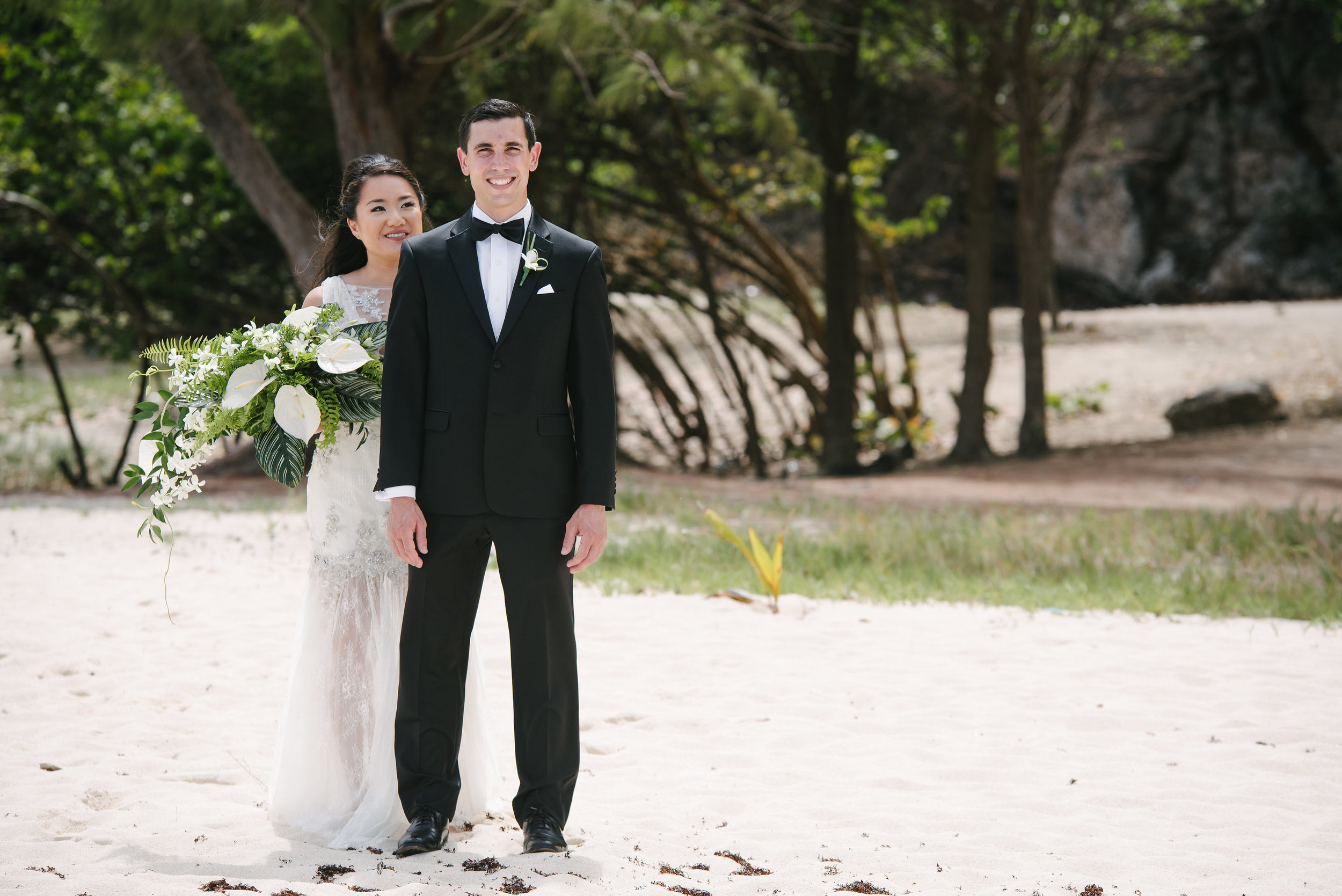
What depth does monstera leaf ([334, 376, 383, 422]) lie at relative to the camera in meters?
2.77

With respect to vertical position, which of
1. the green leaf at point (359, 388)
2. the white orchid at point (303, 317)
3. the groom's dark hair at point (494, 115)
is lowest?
the green leaf at point (359, 388)

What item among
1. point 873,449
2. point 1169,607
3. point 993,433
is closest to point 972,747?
point 1169,607

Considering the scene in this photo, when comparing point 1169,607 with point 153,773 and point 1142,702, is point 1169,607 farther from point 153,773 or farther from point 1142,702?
point 153,773

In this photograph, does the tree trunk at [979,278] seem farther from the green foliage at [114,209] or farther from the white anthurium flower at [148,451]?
the white anthurium flower at [148,451]

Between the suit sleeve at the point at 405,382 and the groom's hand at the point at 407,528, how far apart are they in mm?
47

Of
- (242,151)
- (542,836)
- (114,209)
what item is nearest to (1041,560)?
(542,836)

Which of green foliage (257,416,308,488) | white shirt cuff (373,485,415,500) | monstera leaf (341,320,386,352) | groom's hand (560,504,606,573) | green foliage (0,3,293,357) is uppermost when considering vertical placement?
green foliage (0,3,293,357)

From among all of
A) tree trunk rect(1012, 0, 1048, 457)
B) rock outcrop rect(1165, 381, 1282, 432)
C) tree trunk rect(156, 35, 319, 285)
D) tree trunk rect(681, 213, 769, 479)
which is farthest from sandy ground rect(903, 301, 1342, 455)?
tree trunk rect(156, 35, 319, 285)

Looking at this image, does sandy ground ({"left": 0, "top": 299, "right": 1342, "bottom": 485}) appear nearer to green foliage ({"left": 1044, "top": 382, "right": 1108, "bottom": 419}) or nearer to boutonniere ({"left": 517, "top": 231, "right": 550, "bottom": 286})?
green foliage ({"left": 1044, "top": 382, "right": 1108, "bottom": 419})

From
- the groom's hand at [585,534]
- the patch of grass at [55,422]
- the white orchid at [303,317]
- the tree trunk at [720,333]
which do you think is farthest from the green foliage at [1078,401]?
the white orchid at [303,317]

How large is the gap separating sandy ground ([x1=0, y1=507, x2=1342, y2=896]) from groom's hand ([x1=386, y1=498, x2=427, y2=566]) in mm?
695

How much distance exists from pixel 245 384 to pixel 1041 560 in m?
4.58

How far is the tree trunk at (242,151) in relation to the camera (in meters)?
8.69

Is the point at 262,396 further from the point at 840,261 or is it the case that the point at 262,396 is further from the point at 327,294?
the point at 840,261
